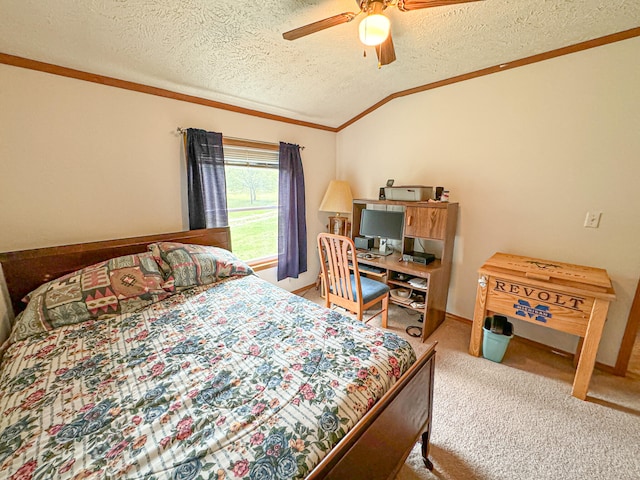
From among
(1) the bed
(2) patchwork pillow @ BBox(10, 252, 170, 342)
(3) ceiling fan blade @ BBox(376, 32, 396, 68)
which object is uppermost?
(3) ceiling fan blade @ BBox(376, 32, 396, 68)

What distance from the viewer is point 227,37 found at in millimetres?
1661

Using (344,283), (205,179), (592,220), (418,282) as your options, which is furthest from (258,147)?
(592,220)

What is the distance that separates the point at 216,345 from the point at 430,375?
110cm

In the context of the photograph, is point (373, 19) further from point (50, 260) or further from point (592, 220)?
point (50, 260)

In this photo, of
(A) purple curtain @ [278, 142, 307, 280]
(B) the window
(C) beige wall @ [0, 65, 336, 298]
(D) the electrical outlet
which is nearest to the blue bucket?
(D) the electrical outlet

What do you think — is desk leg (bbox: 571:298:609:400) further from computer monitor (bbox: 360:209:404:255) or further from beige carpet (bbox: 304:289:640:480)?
computer monitor (bbox: 360:209:404:255)

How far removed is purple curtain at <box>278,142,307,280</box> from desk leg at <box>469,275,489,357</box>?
1.95 meters

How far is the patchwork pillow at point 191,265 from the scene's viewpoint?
1.89 m

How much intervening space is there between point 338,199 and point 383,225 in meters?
0.66

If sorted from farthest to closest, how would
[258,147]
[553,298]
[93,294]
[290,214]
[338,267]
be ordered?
1. [290,214]
2. [258,147]
3. [338,267]
4. [553,298]
5. [93,294]

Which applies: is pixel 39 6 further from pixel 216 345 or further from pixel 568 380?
pixel 568 380

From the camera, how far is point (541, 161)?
2.11 m

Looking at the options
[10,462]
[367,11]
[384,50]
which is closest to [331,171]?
[384,50]

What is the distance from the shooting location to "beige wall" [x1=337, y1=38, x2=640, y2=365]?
5.95ft
